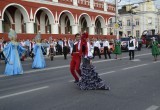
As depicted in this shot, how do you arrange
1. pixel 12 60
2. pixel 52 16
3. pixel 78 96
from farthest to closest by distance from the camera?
pixel 52 16
pixel 12 60
pixel 78 96

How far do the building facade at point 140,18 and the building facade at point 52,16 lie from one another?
33188 millimetres

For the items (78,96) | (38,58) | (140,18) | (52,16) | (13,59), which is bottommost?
(78,96)

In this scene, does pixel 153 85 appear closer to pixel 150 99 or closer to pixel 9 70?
pixel 150 99

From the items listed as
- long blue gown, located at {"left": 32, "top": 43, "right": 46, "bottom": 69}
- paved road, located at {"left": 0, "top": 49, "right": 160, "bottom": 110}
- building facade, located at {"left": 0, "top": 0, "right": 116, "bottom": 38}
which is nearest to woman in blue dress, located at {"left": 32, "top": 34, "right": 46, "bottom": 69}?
long blue gown, located at {"left": 32, "top": 43, "right": 46, "bottom": 69}

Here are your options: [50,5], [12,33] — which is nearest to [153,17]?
[50,5]

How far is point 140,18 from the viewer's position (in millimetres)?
80562

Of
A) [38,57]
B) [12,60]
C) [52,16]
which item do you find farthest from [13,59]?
[52,16]

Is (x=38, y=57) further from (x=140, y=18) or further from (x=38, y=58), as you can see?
(x=140, y=18)

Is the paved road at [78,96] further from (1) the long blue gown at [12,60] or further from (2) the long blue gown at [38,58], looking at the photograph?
(2) the long blue gown at [38,58]

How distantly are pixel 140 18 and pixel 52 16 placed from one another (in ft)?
163

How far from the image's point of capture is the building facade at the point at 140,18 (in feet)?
264

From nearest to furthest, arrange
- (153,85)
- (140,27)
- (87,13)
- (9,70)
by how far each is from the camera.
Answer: (153,85) < (9,70) < (87,13) < (140,27)

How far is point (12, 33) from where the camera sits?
14.0m

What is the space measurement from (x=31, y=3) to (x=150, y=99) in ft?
88.2
